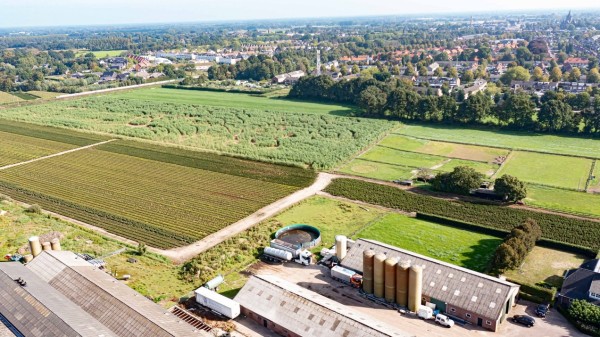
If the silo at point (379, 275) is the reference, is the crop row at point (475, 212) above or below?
below

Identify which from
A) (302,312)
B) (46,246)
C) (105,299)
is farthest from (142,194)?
(302,312)

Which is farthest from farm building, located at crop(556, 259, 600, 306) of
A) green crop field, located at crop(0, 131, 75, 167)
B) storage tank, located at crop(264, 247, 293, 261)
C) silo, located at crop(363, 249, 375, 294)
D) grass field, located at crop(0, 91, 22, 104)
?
grass field, located at crop(0, 91, 22, 104)

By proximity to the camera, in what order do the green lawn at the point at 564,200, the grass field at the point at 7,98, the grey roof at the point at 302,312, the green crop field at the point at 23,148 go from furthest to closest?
the grass field at the point at 7,98, the green crop field at the point at 23,148, the green lawn at the point at 564,200, the grey roof at the point at 302,312

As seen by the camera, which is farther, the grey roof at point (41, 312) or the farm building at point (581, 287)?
the farm building at point (581, 287)

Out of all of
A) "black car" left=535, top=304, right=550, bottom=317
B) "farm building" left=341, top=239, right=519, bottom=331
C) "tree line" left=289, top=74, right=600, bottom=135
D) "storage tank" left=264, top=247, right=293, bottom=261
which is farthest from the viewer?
"tree line" left=289, top=74, right=600, bottom=135

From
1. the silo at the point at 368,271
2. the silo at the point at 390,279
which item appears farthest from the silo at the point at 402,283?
the silo at the point at 368,271

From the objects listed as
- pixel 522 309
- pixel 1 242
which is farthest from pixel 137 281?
pixel 522 309

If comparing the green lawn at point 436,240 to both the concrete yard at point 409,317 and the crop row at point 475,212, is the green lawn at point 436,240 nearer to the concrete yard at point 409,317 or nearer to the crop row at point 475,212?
the crop row at point 475,212

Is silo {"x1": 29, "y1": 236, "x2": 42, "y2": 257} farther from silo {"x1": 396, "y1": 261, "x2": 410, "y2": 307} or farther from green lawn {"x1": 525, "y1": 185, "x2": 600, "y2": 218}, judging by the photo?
green lawn {"x1": 525, "y1": 185, "x2": 600, "y2": 218}
